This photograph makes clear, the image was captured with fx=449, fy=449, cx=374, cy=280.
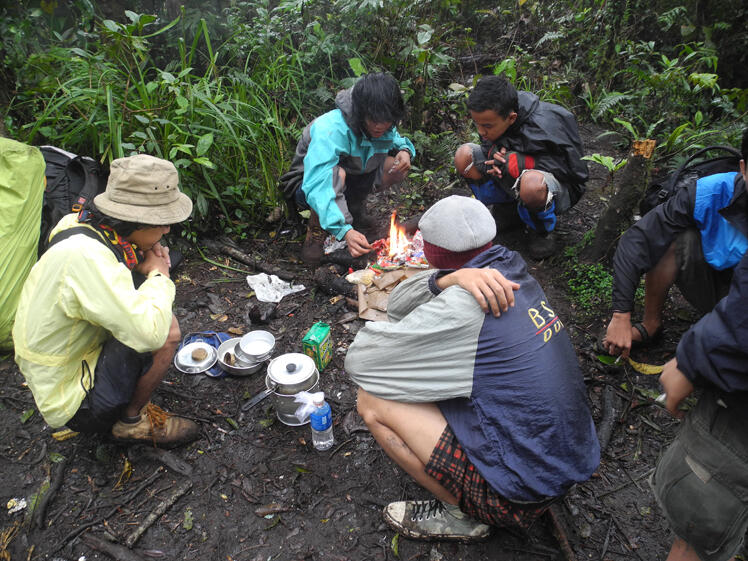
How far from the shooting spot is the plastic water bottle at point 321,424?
2.94 m

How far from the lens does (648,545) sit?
8.34ft

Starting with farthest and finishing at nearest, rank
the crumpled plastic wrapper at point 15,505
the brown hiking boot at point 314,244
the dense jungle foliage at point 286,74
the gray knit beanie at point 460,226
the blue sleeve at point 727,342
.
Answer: the brown hiking boot at point 314,244, the dense jungle foliage at point 286,74, the crumpled plastic wrapper at point 15,505, the gray knit beanie at point 460,226, the blue sleeve at point 727,342

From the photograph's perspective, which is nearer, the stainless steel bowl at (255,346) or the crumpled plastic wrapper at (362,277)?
the stainless steel bowl at (255,346)

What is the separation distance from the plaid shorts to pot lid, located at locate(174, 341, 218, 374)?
211 centimetres

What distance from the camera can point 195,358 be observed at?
3621 mm

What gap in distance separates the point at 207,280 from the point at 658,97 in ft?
20.7

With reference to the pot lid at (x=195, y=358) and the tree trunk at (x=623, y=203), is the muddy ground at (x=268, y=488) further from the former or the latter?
the tree trunk at (x=623, y=203)

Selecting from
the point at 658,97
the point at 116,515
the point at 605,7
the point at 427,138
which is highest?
the point at 605,7

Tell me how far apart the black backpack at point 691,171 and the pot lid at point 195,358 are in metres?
3.64

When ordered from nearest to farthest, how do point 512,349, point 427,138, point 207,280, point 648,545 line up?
point 512,349
point 648,545
point 207,280
point 427,138

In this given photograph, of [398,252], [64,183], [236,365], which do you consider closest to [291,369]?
[236,365]

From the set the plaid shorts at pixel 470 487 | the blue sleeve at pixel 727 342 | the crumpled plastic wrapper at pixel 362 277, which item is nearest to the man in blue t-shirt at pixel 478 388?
the plaid shorts at pixel 470 487

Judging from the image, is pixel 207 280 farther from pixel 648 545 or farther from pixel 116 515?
pixel 648 545

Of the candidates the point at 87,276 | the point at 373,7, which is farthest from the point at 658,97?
the point at 87,276
